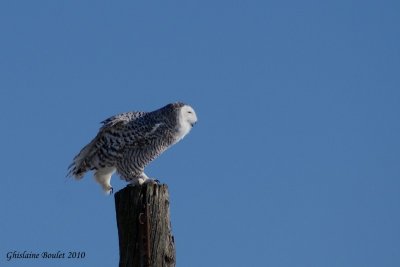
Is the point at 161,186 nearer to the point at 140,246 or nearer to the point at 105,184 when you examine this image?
the point at 140,246

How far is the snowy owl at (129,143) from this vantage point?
1161 cm

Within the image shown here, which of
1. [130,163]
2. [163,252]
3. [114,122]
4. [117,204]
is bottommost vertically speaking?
[163,252]

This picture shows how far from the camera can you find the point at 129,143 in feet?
38.4

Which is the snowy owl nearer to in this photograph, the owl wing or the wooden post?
the owl wing

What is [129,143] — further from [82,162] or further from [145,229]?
[145,229]

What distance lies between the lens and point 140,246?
6.38 meters

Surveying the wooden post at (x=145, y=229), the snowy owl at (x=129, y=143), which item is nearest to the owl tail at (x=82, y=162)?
the snowy owl at (x=129, y=143)

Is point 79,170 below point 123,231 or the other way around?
the other way around

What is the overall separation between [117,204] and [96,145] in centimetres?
527

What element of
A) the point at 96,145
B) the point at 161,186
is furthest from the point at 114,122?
the point at 161,186

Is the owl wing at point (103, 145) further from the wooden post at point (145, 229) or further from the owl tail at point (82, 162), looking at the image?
the wooden post at point (145, 229)

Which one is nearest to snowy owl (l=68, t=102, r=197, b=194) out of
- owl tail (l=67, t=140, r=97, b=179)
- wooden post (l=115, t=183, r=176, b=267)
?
owl tail (l=67, t=140, r=97, b=179)

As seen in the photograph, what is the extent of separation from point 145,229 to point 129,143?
5391mm

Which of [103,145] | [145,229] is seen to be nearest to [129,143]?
[103,145]
